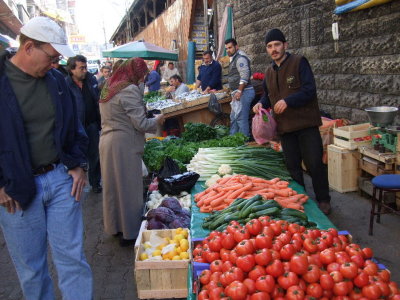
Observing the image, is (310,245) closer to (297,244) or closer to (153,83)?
(297,244)

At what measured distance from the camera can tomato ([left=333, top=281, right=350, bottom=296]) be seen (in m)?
2.23

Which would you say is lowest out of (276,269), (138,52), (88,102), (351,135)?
(276,269)

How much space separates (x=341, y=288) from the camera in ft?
7.30

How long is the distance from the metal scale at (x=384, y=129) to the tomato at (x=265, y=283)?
3403mm

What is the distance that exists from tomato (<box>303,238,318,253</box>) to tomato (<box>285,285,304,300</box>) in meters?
0.39

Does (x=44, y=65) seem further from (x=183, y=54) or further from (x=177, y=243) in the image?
(x=183, y=54)

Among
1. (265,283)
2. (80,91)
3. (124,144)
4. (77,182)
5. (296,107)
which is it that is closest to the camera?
(265,283)

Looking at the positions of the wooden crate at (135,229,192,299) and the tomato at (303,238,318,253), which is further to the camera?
the wooden crate at (135,229,192,299)

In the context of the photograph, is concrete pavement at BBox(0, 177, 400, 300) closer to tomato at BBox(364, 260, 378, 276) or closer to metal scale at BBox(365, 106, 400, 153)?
metal scale at BBox(365, 106, 400, 153)

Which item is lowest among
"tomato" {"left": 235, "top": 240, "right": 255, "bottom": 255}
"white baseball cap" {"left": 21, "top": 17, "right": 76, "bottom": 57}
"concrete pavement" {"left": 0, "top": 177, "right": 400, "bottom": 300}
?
"concrete pavement" {"left": 0, "top": 177, "right": 400, "bottom": 300}

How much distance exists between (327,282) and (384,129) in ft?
11.7

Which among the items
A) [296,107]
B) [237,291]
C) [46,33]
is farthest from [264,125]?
[46,33]

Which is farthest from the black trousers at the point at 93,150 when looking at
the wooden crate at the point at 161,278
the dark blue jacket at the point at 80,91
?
the wooden crate at the point at 161,278

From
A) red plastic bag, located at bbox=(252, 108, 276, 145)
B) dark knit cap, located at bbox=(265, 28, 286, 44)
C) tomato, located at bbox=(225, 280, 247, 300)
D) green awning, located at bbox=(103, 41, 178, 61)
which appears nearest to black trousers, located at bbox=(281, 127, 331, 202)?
red plastic bag, located at bbox=(252, 108, 276, 145)
